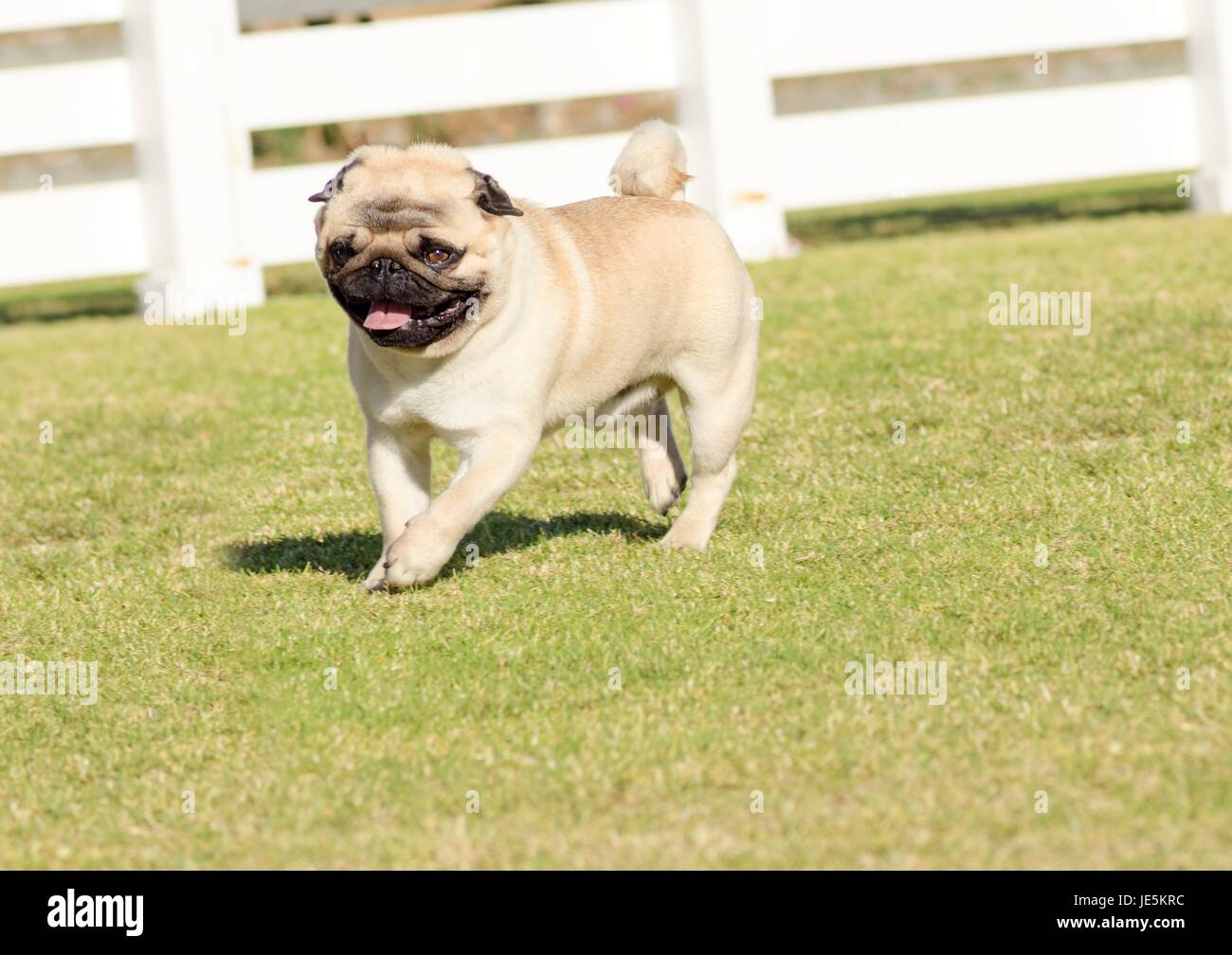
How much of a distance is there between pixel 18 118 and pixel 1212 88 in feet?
30.5

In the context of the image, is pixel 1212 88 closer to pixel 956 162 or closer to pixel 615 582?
pixel 956 162

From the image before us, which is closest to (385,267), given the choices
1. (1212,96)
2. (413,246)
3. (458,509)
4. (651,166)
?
(413,246)

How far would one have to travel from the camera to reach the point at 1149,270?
402 inches

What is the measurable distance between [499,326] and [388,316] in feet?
1.29

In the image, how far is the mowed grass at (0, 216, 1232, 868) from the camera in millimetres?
3633

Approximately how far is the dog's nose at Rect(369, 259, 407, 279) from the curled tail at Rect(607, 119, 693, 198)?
1.49 metres

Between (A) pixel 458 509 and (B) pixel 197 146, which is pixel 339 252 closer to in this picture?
(A) pixel 458 509

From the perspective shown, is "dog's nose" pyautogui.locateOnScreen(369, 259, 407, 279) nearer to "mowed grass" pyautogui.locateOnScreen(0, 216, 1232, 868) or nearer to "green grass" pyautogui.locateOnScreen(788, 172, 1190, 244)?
"mowed grass" pyautogui.locateOnScreen(0, 216, 1232, 868)

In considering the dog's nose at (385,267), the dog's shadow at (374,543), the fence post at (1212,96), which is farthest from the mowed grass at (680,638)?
the fence post at (1212,96)

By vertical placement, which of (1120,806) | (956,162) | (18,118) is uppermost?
(18,118)

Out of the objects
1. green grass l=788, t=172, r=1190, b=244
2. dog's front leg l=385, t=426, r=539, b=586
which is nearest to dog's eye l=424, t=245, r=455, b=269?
dog's front leg l=385, t=426, r=539, b=586

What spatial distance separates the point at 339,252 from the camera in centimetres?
486

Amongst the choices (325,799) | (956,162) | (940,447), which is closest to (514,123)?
(956,162)

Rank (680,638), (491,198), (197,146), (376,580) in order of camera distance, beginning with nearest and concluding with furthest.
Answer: (680,638) < (491,198) < (376,580) < (197,146)
